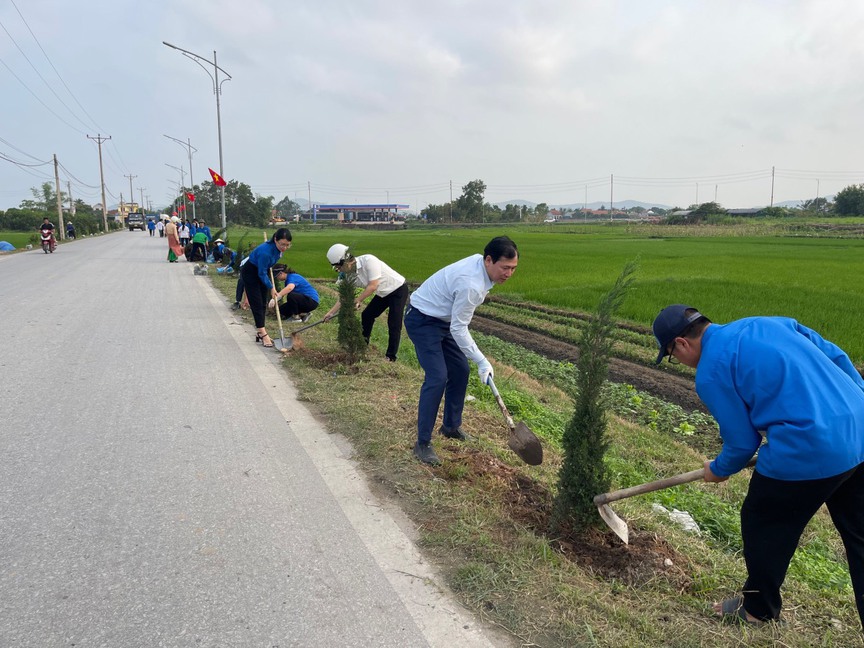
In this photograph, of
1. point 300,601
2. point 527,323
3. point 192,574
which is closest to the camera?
point 300,601

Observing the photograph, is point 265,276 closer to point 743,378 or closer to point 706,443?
point 706,443

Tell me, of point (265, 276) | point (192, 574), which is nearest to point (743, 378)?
point (192, 574)

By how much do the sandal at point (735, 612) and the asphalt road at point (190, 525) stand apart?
102 centimetres

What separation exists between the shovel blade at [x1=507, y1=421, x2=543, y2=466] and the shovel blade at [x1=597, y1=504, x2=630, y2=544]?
78 cm

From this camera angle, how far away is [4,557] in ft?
9.66

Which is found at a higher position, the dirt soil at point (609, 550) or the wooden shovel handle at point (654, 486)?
the wooden shovel handle at point (654, 486)

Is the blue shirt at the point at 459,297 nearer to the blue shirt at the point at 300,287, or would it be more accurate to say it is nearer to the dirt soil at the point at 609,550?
the dirt soil at the point at 609,550

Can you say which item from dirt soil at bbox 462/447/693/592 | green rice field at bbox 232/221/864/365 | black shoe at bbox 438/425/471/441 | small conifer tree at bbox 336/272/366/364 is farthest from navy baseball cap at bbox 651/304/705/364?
green rice field at bbox 232/221/864/365

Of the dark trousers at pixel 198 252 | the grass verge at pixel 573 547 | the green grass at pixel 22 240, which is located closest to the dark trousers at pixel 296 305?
the grass verge at pixel 573 547

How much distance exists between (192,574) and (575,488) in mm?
1958

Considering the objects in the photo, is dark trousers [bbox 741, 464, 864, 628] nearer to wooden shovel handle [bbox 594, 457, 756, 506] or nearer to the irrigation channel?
wooden shovel handle [bbox 594, 457, 756, 506]

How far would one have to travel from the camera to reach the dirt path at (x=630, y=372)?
748 centimetres

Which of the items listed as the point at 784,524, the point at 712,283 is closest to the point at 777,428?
the point at 784,524

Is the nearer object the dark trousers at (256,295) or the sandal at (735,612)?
the sandal at (735,612)
